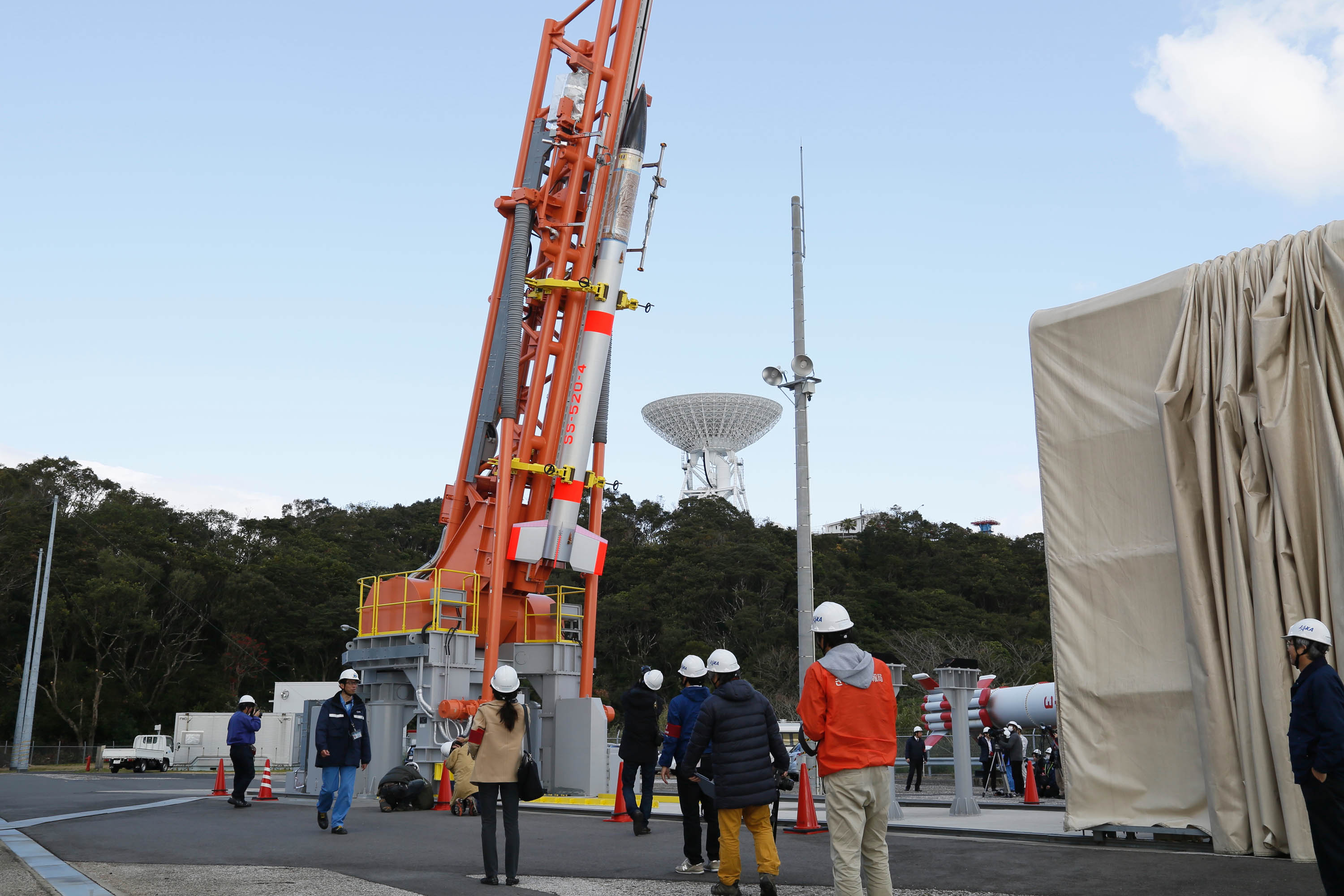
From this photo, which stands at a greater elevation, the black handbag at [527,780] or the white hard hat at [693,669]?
the white hard hat at [693,669]

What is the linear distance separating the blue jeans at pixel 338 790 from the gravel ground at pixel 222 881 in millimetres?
2773

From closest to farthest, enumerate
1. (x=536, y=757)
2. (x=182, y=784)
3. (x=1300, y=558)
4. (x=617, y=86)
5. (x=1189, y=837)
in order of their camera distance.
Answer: (x=1300, y=558), (x=1189, y=837), (x=536, y=757), (x=617, y=86), (x=182, y=784)

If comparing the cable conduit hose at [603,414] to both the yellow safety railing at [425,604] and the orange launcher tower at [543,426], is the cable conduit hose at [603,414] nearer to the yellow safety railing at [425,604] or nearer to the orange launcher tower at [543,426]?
the orange launcher tower at [543,426]

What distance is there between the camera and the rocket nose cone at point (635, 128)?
1942 centimetres

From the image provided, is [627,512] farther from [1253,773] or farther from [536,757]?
[1253,773]

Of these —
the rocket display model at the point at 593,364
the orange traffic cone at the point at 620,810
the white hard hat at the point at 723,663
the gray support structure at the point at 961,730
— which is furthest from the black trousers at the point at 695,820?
the rocket display model at the point at 593,364

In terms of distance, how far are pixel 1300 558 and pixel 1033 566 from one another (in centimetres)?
4955

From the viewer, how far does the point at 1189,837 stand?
344 inches

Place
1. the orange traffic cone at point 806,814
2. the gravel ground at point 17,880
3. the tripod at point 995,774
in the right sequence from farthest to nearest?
the tripod at point 995,774
the orange traffic cone at point 806,814
the gravel ground at point 17,880

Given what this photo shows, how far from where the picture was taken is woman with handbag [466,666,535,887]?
736 centimetres

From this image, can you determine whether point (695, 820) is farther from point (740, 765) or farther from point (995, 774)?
point (995, 774)

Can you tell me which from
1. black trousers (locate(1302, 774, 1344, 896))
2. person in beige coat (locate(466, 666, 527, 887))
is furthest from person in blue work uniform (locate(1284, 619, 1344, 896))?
person in beige coat (locate(466, 666, 527, 887))

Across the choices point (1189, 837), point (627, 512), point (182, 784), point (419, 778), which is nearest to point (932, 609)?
point (627, 512)

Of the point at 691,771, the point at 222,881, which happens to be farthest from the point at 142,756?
the point at 691,771
